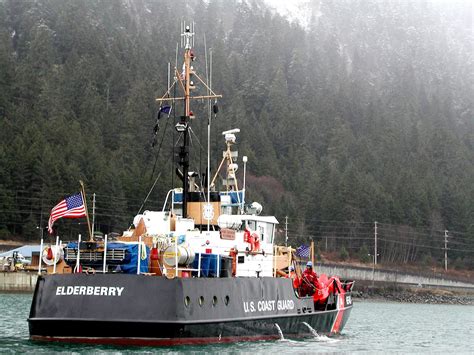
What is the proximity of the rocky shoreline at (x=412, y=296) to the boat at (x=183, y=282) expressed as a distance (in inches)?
2118

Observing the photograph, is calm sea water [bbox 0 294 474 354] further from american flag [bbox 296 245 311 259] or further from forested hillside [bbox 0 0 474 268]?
forested hillside [bbox 0 0 474 268]

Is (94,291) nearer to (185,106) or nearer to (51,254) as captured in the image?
(51,254)

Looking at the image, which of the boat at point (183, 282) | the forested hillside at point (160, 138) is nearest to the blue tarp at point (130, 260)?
the boat at point (183, 282)

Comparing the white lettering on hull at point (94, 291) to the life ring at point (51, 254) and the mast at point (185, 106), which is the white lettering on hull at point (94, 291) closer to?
the life ring at point (51, 254)

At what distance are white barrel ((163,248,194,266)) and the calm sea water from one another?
272 cm

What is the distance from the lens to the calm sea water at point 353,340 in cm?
2600

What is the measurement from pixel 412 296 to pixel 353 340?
55.8 metres

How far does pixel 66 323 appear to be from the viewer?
85.6 feet

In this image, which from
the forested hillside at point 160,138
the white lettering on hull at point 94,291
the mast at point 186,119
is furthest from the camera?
the forested hillside at point 160,138

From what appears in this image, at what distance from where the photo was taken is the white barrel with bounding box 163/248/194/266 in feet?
88.4

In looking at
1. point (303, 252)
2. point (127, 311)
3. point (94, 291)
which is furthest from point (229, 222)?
point (303, 252)

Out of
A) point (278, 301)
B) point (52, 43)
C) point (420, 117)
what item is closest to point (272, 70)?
point (420, 117)

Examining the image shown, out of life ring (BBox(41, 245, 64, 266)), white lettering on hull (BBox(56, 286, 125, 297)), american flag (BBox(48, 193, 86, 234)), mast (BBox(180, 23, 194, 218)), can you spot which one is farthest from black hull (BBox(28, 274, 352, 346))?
mast (BBox(180, 23, 194, 218))

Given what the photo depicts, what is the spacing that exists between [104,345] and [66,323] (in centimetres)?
137
